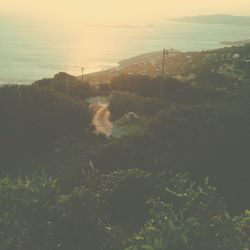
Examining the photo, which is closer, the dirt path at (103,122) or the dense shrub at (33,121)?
the dense shrub at (33,121)

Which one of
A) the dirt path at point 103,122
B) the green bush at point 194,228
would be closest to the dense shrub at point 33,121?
the dirt path at point 103,122

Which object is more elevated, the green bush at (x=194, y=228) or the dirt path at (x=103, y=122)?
the green bush at (x=194, y=228)

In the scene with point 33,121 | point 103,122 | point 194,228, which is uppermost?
point 194,228

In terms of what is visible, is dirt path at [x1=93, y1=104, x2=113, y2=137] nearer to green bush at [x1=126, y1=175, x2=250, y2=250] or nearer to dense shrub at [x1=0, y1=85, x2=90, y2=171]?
dense shrub at [x1=0, y1=85, x2=90, y2=171]

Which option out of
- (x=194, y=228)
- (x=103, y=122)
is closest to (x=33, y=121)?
(x=103, y=122)

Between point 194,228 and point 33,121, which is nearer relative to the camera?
point 194,228

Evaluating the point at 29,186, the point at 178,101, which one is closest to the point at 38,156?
the point at 29,186

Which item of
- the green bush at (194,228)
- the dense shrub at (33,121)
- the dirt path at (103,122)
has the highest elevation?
the green bush at (194,228)

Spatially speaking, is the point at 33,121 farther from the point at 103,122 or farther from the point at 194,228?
the point at 194,228

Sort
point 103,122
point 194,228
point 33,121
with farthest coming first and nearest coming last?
point 103,122 → point 33,121 → point 194,228

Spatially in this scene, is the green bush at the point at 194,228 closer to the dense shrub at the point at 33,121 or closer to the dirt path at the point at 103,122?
the dense shrub at the point at 33,121

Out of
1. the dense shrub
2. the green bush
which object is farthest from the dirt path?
the green bush

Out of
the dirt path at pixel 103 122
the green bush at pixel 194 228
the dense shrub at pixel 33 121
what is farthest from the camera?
the dirt path at pixel 103 122
